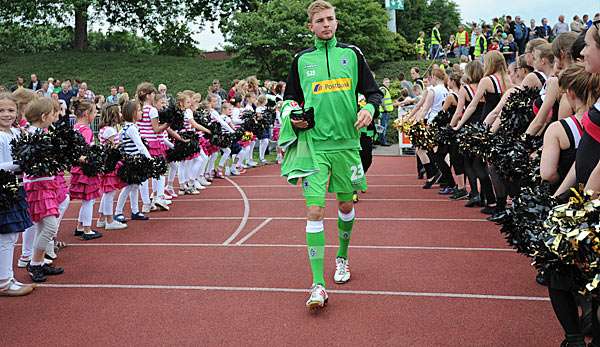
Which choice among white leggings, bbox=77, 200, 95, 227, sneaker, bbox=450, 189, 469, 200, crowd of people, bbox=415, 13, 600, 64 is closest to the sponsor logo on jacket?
white leggings, bbox=77, 200, 95, 227

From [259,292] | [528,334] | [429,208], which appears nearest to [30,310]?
[259,292]

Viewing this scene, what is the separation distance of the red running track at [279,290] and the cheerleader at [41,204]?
0.64 feet

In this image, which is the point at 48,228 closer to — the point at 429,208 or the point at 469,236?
the point at 469,236

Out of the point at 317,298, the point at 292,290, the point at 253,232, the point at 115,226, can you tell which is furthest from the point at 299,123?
the point at 115,226

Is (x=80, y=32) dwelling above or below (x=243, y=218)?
above

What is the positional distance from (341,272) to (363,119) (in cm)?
148

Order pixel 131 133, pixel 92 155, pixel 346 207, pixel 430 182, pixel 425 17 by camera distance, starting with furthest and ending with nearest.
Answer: pixel 425 17, pixel 430 182, pixel 131 133, pixel 92 155, pixel 346 207

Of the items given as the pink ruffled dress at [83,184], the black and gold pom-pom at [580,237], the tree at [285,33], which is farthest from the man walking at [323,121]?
the tree at [285,33]

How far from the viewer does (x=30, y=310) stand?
5242mm

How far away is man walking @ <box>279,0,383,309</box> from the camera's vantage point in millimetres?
4957

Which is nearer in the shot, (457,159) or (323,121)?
(323,121)

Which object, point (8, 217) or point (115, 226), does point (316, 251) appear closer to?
point (8, 217)

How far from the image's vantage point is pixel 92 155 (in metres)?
7.53

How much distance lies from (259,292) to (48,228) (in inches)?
92.9
